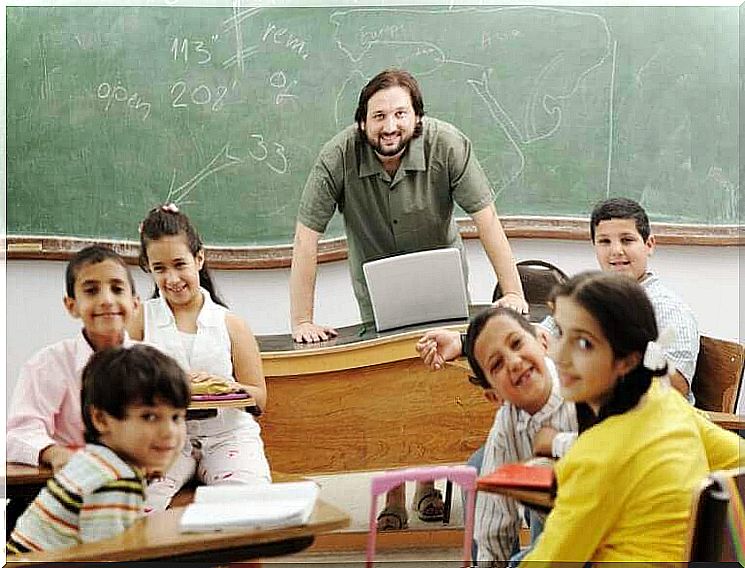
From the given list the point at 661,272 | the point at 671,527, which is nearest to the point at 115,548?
the point at 671,527

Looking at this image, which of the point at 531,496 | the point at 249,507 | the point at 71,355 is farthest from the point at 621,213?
the point at 71,355

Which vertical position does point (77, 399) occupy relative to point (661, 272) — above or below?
below

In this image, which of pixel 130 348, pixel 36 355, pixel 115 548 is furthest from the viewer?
pixel 36 355

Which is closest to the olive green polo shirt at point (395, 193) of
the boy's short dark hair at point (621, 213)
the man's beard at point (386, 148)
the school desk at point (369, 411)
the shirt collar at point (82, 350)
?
the man's beard at point (386, 148)

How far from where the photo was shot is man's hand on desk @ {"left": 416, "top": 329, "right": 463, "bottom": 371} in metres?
2.62

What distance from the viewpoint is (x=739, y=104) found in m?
2.70

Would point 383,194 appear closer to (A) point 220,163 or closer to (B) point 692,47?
(A) point 220,163

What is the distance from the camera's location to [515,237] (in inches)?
105

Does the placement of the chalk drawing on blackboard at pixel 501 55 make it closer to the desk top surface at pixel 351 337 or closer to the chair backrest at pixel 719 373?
the desk top surface at pixel 351 337

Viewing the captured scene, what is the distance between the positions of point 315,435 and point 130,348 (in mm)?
522

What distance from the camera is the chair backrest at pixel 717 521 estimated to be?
209cm

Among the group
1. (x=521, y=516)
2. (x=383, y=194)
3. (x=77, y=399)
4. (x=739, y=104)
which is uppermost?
(x=739, y=104)

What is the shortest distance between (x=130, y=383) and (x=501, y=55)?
1130 millimetres

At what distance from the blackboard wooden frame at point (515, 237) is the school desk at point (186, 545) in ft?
2.10
